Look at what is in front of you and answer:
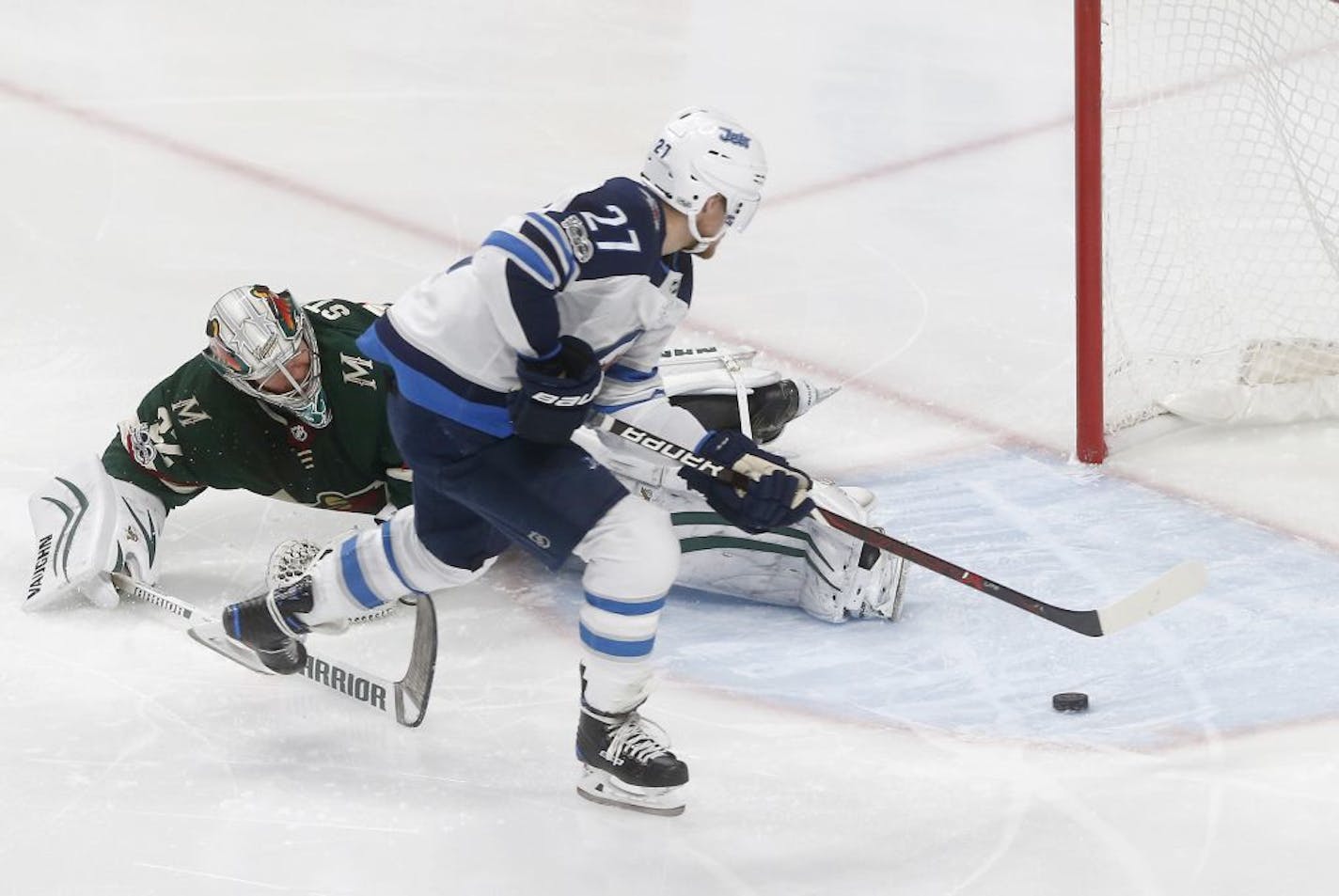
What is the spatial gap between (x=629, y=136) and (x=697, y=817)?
10.3ft

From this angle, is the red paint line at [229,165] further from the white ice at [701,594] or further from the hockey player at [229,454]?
the hockey player at [229,454]

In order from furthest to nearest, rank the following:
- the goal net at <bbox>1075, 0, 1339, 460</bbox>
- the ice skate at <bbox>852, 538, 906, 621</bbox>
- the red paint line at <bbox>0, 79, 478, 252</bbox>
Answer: the red paint line at <bbox>0, 79, 478, 252</bbox> → the goal net at <bbox>1075, 0, 1339, 460</bbox> → the ice skate at <bbox>852, 538, 906, 621</bbox>

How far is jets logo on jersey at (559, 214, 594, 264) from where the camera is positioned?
2646mm

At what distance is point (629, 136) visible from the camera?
5641mm

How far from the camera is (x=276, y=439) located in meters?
3.47

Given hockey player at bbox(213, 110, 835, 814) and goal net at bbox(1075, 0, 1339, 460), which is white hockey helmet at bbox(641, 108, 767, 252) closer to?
hockey player at bbox(213, 110, 835, 814)

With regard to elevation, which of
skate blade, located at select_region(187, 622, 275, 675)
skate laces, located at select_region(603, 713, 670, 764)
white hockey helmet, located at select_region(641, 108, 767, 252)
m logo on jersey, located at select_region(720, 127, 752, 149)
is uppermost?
m logo on jersey, located at select_region(720, 127, 752, 149)

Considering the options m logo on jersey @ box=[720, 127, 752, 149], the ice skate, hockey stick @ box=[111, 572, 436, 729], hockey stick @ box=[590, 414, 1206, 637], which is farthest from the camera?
the ice skate

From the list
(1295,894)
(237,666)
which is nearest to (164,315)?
(237,666)

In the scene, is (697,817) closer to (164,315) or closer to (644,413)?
(644,413)

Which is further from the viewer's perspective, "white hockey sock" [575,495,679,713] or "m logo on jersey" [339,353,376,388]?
"m logo on jersey" [339,353,376,388]

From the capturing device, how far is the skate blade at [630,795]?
2.83m

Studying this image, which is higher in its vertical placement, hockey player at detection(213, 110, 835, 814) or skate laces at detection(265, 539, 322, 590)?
hockey player at detection(213, 110, 835, 814)

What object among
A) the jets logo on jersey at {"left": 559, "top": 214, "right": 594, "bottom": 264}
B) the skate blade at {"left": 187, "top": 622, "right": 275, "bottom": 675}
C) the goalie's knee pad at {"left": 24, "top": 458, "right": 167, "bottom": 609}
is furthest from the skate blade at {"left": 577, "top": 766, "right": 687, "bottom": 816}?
the goalie's knee pad at {"left": 24, "top": 458, "right": 167, "bottom": 609}
